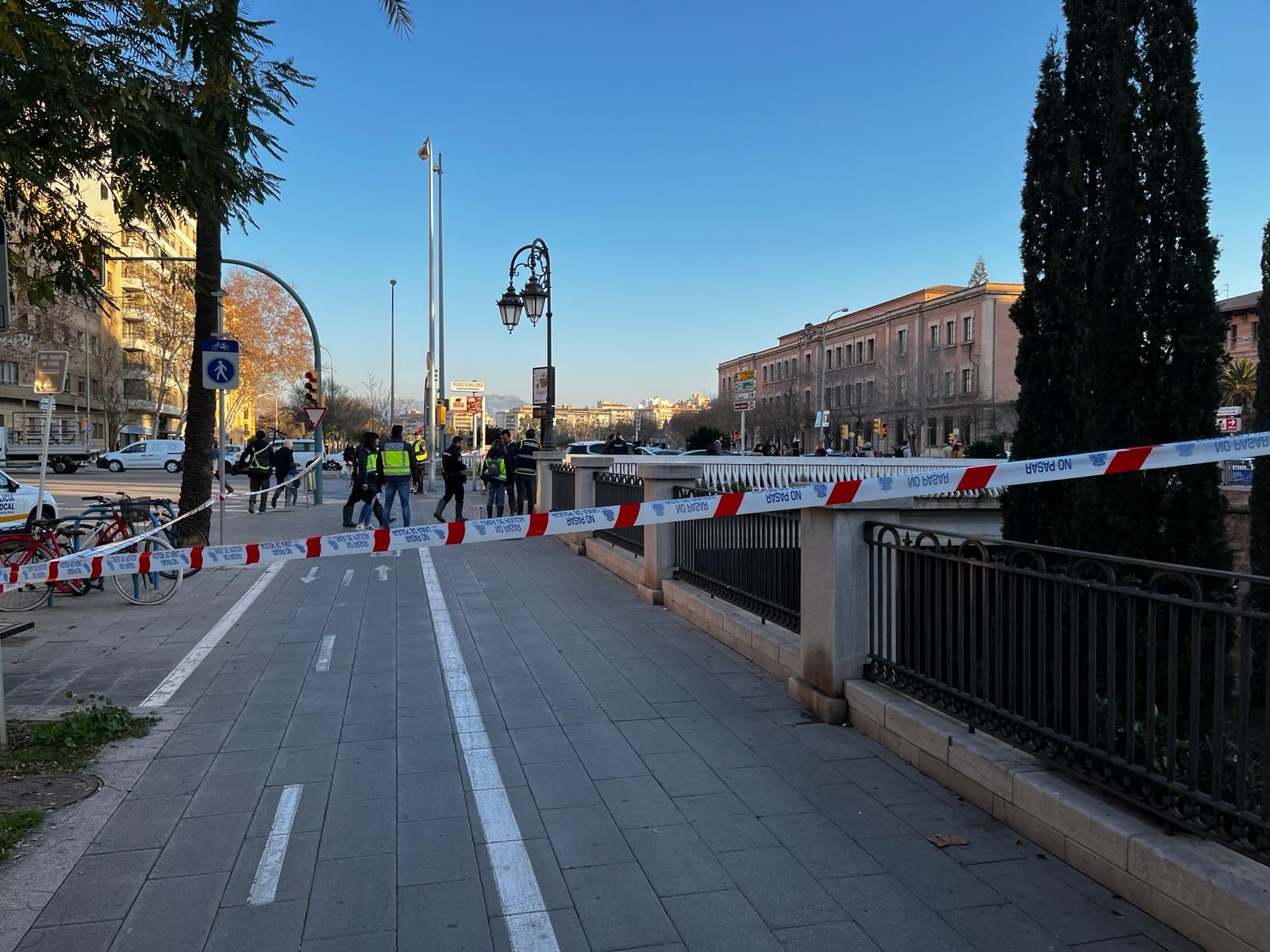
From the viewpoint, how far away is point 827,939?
3.33 metres

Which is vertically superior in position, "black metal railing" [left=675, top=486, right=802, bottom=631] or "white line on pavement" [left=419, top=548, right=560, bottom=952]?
"black metal railing" [left=675, top=486, right=802, bottom=631]

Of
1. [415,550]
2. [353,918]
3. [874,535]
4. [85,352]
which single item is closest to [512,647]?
[874,535]

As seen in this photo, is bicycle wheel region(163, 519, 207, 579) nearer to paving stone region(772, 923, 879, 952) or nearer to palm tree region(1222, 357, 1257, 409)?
paving stone region(772, 923, 879, 952)

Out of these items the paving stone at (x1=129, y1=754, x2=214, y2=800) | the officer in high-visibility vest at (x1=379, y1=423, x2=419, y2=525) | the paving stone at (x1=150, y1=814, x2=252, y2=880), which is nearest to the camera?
the paving stone at (x1=150, y1=814, x2=252, y2=880)

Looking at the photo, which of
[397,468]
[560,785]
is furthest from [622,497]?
[560,785]

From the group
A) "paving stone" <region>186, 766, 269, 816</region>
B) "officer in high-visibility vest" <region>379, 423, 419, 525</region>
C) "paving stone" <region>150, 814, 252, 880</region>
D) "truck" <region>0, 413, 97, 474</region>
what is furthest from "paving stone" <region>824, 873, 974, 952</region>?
"truck" <region>0, 413, 97, 474</region>

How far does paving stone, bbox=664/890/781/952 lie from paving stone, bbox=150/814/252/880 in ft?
6.24

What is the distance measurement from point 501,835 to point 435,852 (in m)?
0.31

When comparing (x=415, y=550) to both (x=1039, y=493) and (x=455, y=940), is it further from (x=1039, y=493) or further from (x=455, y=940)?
(x=455, y=940)

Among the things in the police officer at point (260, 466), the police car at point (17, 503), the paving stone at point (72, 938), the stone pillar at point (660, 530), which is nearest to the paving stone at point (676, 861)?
the paving stone at point (72, 938)

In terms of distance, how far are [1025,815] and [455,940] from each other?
8.20ft

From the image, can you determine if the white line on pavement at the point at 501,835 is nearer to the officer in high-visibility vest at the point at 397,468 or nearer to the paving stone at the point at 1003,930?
the paving stone at the point at 1003,930

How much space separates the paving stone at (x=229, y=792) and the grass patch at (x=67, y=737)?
0.84 meters

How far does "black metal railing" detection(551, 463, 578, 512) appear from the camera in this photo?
15721mm
